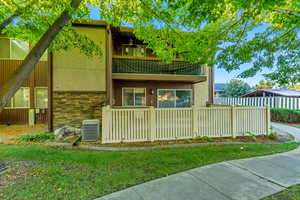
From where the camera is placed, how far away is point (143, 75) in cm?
921

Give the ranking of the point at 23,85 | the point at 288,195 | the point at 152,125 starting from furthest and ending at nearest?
the point at 23,85 → the point at 152,125 → the point at 288,195

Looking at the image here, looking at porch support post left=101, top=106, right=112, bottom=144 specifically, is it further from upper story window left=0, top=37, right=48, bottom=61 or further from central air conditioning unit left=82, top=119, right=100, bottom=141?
upper story window left=0, top=37, right=48, bottom=61

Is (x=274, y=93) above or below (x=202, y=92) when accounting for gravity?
above

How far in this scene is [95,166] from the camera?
3.86 m

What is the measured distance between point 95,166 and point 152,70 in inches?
268

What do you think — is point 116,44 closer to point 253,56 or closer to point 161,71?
point 161,71

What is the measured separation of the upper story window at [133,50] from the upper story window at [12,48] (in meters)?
5.98

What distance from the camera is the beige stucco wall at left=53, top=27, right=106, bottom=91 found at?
7641 millimetres

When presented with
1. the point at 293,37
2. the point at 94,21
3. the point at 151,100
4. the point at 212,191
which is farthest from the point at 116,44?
the point at 212,191

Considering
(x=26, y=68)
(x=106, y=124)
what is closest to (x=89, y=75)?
(x=106, y=124)

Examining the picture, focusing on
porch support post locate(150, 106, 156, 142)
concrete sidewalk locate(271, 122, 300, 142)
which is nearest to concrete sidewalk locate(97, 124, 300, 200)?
porch support post locate(150, 106, 156, 142)

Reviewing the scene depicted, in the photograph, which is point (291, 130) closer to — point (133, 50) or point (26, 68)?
point (133, 50)

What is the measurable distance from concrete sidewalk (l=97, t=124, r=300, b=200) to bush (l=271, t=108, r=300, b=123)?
28.6ft

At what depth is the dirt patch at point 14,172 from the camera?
10.3 ft
